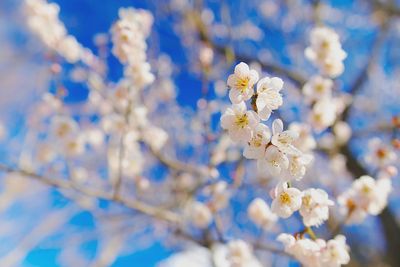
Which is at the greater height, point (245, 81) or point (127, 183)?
point (127, 183)

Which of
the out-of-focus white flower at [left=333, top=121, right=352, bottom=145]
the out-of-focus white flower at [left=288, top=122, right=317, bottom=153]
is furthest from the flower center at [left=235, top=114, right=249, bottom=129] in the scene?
the out-of-focus white flower at [left=333, top=121, right=352, bottom=145]

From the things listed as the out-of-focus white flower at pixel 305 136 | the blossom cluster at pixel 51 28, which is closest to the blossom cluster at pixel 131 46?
the blossom cluster at pixel 51 28

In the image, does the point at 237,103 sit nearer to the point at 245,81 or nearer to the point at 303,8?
the point at 245,81

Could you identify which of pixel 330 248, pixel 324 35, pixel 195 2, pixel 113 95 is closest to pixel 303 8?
pixel 195 2

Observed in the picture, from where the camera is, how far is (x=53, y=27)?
2.91 meters

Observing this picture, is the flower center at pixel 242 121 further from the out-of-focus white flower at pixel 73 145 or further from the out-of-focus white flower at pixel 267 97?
the out-of-focus white flower at pixel 73 145

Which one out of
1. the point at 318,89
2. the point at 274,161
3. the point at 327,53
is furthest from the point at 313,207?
the point at 318,89

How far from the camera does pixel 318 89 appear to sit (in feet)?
9.91

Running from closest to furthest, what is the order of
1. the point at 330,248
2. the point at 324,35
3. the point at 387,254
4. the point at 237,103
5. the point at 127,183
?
the point at 237,103
the point at 330,248
the point at 324,35
the point at 387,254
the point at 127,183

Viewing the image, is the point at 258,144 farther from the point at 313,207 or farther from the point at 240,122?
the point at 313,207

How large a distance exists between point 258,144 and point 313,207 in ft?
1.57

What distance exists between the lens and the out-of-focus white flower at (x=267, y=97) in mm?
1171

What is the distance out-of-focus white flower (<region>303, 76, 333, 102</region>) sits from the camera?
118 inches

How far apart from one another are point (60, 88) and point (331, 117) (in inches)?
78.5
